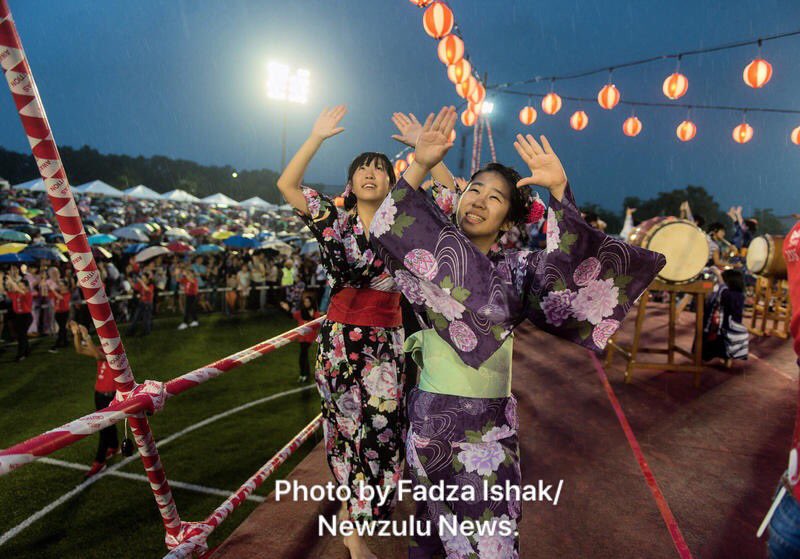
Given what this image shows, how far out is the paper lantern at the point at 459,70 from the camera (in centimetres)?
1015

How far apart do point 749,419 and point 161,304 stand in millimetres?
13491

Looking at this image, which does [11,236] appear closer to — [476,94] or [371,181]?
[476,94]

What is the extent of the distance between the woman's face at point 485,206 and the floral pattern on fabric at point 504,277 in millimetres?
192

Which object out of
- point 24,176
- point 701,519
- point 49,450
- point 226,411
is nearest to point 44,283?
point 226,411

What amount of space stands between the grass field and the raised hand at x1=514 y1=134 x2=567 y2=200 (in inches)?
121

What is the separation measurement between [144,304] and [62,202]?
957cm

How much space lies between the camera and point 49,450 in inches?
45.8

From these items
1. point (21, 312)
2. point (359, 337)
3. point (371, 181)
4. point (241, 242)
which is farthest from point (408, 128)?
point (241, 242)

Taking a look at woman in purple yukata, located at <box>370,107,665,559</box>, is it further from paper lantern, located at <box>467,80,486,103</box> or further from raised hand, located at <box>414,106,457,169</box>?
paper lantern, located at <box>467,80,486,103</box>

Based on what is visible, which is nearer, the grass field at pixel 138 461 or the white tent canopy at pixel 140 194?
the grass field at pixel 138 461

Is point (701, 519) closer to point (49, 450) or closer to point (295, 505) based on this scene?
point (295, 505)

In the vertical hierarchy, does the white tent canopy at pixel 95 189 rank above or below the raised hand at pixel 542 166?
above

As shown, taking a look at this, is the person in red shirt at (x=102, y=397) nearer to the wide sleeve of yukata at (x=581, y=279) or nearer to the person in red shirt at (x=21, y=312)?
the wide sleeve of yukata at (x=581, y=279)

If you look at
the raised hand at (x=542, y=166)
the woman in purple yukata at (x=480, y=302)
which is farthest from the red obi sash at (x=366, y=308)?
the raised hand at (x=542, y=166)
